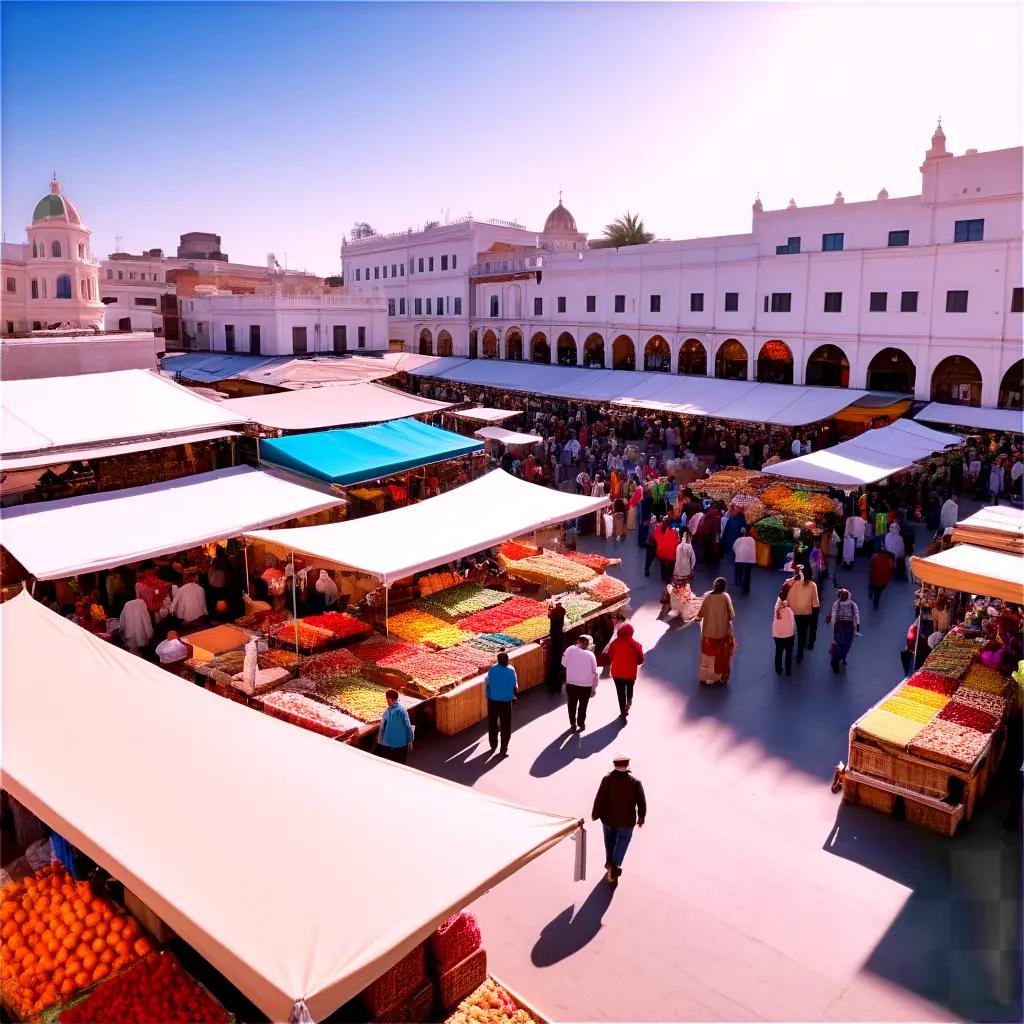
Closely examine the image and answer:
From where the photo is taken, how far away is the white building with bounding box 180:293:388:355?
29719mm

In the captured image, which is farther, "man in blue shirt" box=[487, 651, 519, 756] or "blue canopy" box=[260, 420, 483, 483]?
"blue canopy" box=[260, 420, 483, 483]

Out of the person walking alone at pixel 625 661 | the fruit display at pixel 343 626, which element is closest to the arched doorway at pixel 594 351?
the fruit display at pixel 343 626

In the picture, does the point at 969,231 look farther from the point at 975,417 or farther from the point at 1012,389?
the point at 975,417

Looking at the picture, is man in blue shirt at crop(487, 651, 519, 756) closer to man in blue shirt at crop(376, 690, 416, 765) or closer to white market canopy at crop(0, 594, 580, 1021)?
man in blue shirt at crop(376, 690, 416, 765)

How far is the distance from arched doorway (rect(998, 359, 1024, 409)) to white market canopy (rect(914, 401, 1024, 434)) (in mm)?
843

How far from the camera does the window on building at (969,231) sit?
21734 millimetres

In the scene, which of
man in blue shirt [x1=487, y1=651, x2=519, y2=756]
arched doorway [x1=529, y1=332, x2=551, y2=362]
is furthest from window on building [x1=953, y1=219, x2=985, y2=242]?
man in blue shirt [x1=487, y1=651, x2=519, y2=756]

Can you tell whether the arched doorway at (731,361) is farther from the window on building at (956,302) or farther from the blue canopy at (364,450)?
the blue canopy at (364,450)

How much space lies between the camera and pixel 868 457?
15.8 metres

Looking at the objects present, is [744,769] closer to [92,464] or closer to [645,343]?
[92,464]

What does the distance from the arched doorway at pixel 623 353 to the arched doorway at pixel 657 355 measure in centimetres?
82

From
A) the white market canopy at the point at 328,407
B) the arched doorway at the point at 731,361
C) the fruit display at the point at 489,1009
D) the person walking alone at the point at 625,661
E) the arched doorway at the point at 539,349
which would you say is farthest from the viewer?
the arched doorway at the point at 539,349

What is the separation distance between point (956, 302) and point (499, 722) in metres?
18.9

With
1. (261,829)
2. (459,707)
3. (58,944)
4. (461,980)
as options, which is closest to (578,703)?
(459,707)
